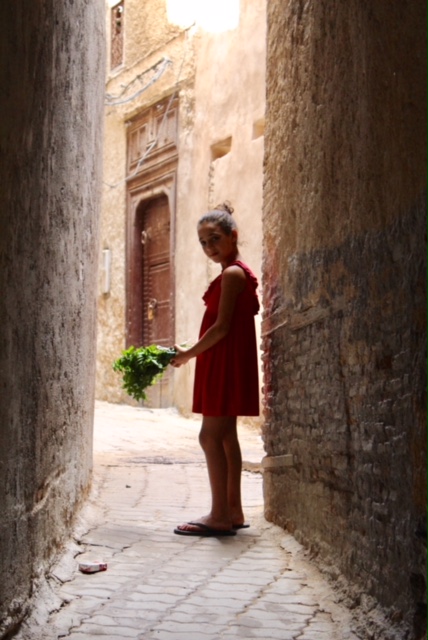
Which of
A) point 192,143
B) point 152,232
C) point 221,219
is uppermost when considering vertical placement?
point 192,143

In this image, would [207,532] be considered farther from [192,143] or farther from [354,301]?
[192,143]

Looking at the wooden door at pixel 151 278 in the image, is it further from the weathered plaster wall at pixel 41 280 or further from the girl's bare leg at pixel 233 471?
the weathered plaster wall at pixel 41 280

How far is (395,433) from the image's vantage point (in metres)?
2.79

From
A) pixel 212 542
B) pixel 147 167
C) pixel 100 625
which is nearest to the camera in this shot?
pixel 100 625

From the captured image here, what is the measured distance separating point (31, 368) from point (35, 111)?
835 millimetres

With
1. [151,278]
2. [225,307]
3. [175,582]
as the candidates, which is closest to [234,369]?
[225,307]

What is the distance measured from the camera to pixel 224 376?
14.8 ft

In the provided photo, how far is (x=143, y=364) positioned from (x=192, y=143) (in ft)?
A: 26.8

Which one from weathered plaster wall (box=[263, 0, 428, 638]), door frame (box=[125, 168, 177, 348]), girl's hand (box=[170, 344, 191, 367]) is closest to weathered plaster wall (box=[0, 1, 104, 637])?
girl's hand (box=[170, 344, 191, 367])

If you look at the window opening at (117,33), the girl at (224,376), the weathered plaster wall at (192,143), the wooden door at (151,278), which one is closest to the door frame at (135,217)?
the wooden door at (151,278)

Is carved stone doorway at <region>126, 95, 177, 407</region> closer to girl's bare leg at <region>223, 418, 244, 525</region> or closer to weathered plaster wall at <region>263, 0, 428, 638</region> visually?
girl's bare leg at <region>223, 418, 244, 525</region>

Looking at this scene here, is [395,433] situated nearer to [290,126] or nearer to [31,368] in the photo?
[31,368]

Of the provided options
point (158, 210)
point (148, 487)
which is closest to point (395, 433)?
point (148, 487)

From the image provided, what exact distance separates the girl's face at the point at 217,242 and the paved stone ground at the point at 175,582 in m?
1.36
